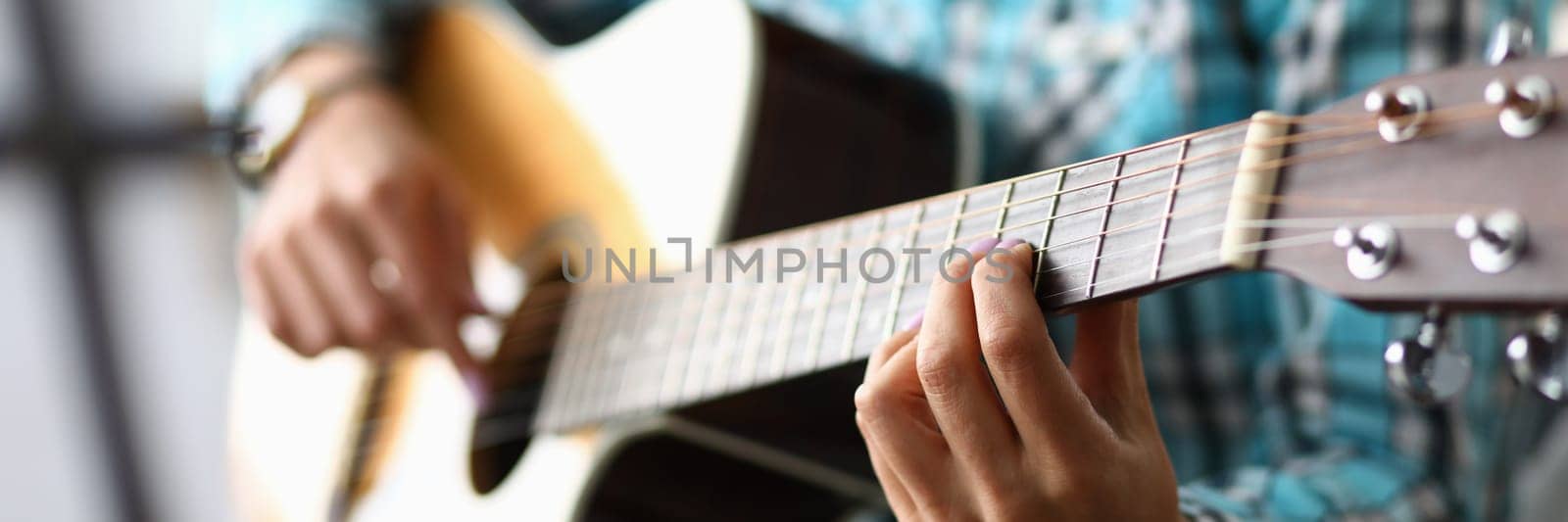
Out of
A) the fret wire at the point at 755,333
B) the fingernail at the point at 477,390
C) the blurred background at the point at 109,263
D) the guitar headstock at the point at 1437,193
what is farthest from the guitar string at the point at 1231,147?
the blurred background at the point at 109,263

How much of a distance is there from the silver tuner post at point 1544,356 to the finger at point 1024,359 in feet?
0.33

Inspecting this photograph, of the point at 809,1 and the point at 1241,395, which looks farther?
the point at 809,1

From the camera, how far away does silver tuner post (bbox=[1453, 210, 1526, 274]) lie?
0.73ft

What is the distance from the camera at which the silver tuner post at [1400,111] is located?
0.79 feet

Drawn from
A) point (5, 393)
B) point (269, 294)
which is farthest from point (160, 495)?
point (269, 294)

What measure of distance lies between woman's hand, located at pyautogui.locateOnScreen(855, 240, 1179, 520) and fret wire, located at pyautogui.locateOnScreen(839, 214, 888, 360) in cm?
3

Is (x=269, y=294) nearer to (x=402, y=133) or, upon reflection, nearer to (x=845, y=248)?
(x=402, y=133)

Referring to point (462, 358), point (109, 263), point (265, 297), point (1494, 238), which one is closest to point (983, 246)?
point (1494, 238)

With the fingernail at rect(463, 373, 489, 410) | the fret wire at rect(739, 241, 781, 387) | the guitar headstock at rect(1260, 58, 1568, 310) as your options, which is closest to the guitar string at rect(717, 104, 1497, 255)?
the guitar headstock at rect(1260, 58, 1568, 310)

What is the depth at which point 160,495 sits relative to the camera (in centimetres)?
132

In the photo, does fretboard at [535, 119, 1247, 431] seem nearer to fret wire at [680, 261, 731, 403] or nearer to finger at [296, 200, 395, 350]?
fret wire at [680, 261, 731, 403]

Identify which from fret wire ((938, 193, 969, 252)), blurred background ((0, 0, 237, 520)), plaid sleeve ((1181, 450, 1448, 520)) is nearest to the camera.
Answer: fret wire ((938, 193, 969, 252))

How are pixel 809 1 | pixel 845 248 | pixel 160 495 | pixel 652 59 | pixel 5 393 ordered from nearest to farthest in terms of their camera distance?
pixel 845 248, pixel 652 59, pixel 809 1, pixel 5 393, pixel 160 495

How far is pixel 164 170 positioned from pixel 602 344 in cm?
96
